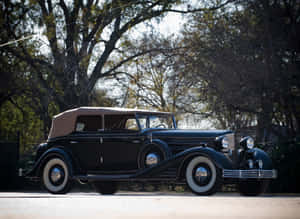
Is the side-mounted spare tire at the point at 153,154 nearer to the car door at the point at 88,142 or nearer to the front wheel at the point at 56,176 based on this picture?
the car door at the point at 88,142

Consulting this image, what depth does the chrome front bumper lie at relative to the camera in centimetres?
901

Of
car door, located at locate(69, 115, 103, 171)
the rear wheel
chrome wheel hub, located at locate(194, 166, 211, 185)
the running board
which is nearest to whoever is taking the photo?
chrome wheel hub, located at locate(194, 166, 211, 185)

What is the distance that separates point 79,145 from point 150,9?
11824mm

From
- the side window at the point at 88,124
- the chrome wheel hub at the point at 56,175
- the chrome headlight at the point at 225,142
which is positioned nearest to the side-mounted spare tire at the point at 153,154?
the chrome headlight at the point at 225,142

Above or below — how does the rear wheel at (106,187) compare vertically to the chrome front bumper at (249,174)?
below

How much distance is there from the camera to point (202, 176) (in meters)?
9.22

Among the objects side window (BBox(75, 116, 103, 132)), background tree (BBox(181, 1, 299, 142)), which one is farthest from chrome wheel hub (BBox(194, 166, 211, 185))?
background tree (BBox(181, 1, 299, 142))

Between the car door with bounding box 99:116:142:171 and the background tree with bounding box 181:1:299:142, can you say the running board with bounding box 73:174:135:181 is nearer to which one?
the car door with bounding box 99:116:142:171

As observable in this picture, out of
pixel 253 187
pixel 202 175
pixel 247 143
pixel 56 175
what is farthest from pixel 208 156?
pixel 56 175

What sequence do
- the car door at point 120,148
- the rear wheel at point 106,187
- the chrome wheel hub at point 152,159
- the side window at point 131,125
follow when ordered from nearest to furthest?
1. the chrome wheel hub at point 152,159
2. the car door at point 120,148
3. the side window at point 131,125
4. the rear wheel at point 106,187

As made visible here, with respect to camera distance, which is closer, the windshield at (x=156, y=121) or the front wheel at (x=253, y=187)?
the front wheel at (x=253, y=187)

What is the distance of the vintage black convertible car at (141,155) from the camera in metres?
9.28

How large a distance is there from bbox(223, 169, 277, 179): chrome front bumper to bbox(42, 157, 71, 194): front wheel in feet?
12.0

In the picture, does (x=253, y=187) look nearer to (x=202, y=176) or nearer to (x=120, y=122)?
(x=202, y=176)
